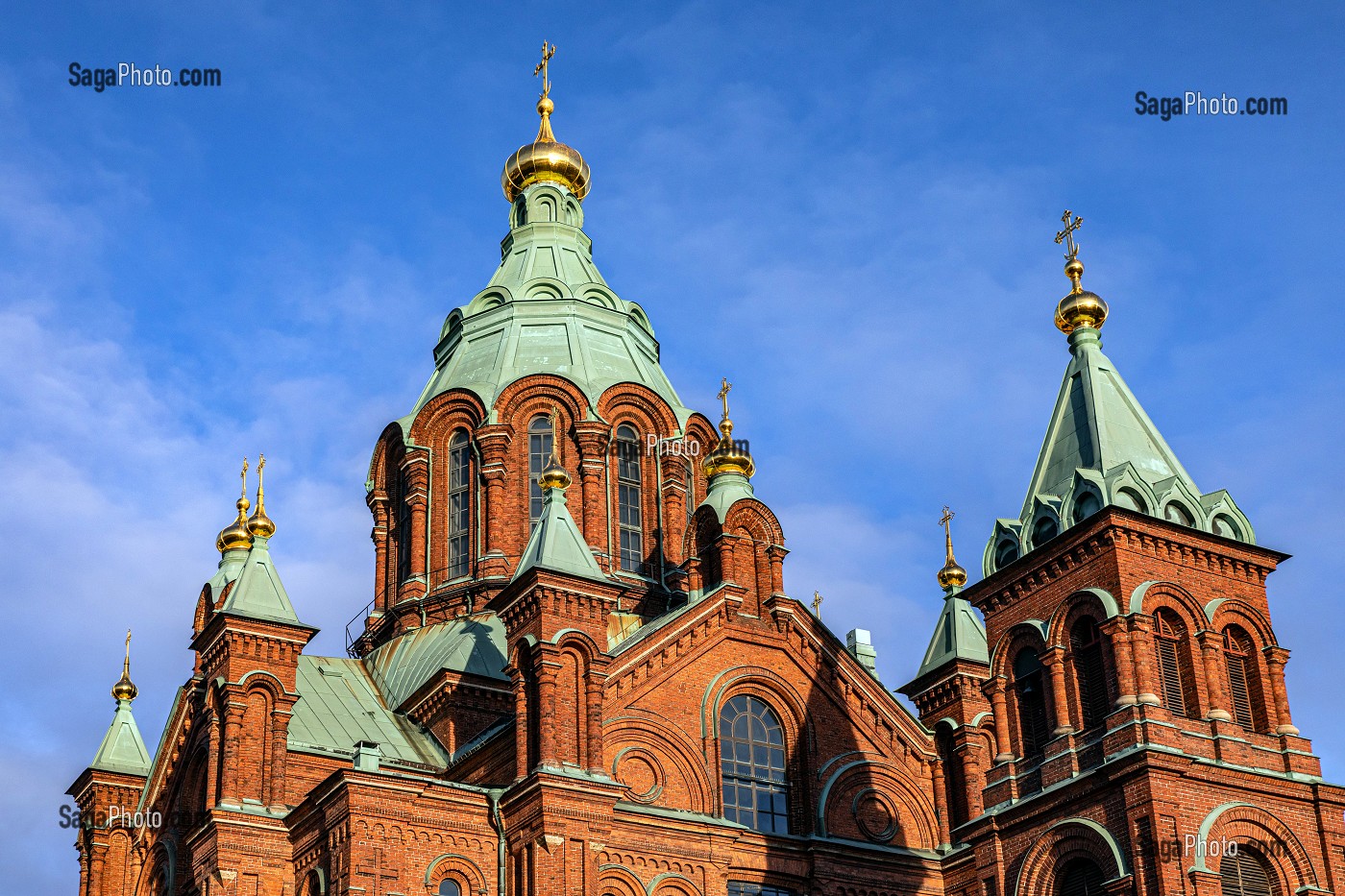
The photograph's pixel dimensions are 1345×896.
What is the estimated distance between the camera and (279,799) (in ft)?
103

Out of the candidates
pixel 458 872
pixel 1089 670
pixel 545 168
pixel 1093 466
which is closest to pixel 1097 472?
pixel 1093 466

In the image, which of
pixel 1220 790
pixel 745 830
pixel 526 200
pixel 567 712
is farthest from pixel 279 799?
pixel 526 200

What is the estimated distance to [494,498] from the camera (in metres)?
39.9

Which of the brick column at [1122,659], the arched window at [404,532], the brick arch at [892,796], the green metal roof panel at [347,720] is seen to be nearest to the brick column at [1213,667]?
the brick column at [1122,659]

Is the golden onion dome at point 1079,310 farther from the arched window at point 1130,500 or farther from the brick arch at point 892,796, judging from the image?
the brick arch at point 892,796

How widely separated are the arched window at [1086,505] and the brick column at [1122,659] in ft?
5.82

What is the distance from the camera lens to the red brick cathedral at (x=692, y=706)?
27.0m

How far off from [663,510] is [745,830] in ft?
36.0

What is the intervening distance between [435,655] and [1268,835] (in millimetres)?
16802

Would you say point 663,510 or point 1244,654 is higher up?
point 663,510

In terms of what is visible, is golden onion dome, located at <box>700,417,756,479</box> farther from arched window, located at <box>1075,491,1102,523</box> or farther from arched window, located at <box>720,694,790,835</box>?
arched window, located at <box>1075,491,1102,523</box>

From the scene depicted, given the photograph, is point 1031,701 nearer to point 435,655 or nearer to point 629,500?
point 435,655

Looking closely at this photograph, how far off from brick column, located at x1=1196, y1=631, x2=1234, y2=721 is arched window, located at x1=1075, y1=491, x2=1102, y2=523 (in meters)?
2.30

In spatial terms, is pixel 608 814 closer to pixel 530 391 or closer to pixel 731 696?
pixel 731 696
